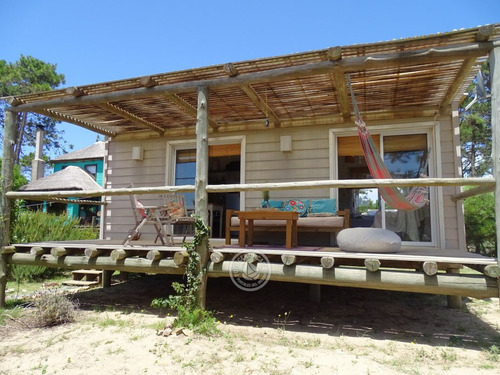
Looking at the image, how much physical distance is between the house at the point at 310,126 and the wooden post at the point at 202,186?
0.04 ft

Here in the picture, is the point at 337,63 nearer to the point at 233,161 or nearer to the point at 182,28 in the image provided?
the point at 233,161

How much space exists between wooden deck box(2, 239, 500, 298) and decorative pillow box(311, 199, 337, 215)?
5.01 feet

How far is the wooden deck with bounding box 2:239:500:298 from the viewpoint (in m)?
2.97

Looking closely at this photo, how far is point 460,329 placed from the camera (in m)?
3.41

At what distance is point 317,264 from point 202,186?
1.55 m

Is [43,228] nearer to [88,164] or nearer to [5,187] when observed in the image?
[5,187]

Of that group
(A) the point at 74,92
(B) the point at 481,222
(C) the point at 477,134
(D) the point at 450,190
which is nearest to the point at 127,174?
(A) the point at 74,92

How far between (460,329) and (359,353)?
1400 mm

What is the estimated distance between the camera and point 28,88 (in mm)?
22062

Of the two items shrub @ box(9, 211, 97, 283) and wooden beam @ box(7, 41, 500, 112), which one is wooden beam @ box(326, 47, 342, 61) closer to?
wooden beam @ box(7, 41, 500, 112)

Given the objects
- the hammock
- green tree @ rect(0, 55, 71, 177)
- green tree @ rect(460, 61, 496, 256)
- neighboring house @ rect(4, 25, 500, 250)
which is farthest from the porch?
green tree @ rect(0, 55, 71, 177)

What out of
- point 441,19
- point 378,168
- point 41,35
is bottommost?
point 378,168

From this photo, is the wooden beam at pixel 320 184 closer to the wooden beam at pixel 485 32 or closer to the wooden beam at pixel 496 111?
the wooden beam at pixel 496 111

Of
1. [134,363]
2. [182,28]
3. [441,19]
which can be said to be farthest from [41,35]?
[134,363]
